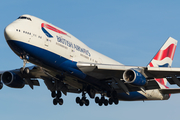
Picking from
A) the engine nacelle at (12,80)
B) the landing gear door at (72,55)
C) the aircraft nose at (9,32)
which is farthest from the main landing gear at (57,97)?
the aircraft nose at (9,32)

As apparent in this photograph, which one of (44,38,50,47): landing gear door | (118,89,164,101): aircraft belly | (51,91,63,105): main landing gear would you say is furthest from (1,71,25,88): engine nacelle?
(118,89,164,101): aircraft belly

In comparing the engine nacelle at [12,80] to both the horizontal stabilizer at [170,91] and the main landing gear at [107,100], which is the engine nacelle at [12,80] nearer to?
the main landing gear at [107,100]

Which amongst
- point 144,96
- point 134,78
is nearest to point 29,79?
point 134,78

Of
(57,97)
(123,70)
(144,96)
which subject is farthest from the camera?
(144,96)

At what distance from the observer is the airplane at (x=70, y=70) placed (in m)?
26.8

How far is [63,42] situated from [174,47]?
21115mm

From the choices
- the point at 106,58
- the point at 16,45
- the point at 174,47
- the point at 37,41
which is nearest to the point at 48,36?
the point at 37,41

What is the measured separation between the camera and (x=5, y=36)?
25.9 metres

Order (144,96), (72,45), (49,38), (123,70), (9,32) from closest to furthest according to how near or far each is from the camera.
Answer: (9,32) < (49,38) < (72,45) < (123,70) < (144,96)

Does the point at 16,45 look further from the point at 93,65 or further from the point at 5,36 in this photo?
the point at 93,65

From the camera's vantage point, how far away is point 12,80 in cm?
3447

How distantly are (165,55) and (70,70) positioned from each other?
59.3 feet

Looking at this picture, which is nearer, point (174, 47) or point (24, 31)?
point (24, 31)

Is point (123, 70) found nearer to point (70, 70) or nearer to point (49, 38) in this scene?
point (70, 70)
